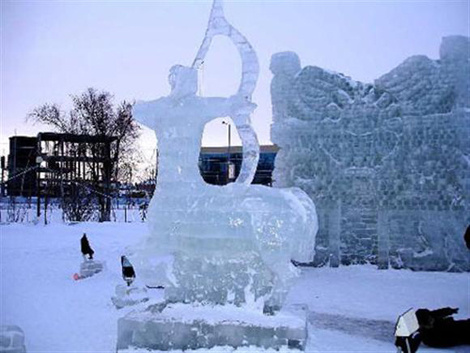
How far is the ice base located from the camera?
15.5 feet

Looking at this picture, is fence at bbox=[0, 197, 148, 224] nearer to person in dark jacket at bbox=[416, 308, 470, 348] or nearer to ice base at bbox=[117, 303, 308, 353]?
ice base at bbox=[117, 303, 308, 353]

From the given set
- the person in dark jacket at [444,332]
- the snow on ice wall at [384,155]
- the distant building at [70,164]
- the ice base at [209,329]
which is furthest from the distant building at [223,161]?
the ice base at [209,329]

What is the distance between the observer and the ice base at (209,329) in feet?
15.5

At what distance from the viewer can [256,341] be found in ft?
15.6

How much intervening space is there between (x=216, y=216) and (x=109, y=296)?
3342mm

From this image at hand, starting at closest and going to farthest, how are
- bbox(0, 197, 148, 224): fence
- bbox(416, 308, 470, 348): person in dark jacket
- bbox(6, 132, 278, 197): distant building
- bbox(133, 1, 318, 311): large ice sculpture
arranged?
1. bbox(133, 1, 318, 311): large ice sculpture
2. bbox(416, 308, 470, 348): person in dark jacket
3. bbox(0, 197, 148, 224): fence
4. bbox(6, 132, 278, 197): distant building

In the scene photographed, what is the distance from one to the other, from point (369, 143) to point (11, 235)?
29.2 ft

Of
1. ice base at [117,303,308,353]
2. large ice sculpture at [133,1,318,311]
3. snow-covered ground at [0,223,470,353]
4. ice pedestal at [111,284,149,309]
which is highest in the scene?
large ice sculpture at [133,1,318,311]

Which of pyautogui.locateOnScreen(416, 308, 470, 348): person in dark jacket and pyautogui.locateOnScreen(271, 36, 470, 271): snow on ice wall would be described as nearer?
pyautogui.locateOnScreen(416, 308, 470, 348): person in dark jacket

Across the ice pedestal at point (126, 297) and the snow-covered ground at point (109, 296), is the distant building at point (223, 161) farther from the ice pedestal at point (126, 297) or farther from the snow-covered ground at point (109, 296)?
the ice pedestal at point (126, 297)

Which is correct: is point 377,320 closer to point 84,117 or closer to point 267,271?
point 267,271

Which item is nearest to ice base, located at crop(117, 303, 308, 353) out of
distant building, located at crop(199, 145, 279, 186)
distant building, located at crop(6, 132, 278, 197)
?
distant building, located at crop(6, 132, 278, 197)

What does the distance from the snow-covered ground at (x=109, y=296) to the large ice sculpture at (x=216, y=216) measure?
72cm

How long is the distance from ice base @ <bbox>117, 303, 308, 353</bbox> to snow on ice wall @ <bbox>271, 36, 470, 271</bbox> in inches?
269
